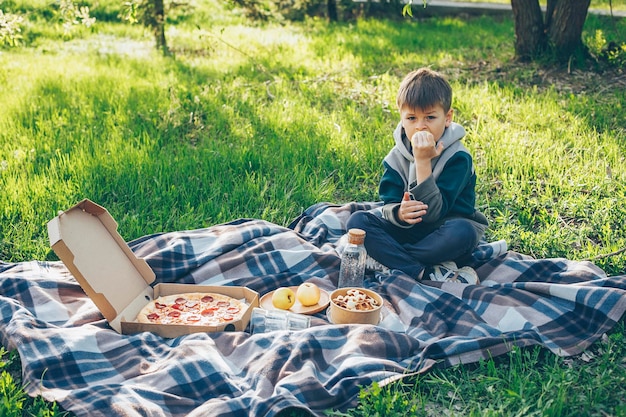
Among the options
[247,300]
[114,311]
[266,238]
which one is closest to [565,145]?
[266,238]

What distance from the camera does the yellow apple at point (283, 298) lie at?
10.9 feet

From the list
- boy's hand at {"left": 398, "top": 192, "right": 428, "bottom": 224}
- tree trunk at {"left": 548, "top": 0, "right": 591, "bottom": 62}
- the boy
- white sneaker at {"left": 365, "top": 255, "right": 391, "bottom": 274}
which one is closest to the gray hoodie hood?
the boy

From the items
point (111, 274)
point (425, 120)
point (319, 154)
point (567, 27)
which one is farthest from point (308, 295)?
point (567, 27)

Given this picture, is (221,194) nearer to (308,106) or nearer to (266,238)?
(266,238)

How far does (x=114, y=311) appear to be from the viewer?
317cm

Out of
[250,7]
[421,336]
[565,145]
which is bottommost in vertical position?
[421,336]

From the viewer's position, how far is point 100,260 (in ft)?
10.9

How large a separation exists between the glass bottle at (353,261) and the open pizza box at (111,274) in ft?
1.78

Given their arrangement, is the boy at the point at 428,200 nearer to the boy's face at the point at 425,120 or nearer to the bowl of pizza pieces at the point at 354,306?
the boy's face at the point at 425,120

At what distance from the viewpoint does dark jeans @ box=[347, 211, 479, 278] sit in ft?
11.9

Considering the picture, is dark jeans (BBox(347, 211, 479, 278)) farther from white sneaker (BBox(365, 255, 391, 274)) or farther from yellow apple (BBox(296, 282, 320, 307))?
yellow apple (BBox(296, 282, 320, 307))

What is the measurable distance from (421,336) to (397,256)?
655 mm

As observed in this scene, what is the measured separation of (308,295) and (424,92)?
127 cm

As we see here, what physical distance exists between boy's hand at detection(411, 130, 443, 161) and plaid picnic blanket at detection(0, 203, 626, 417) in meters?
0.66
